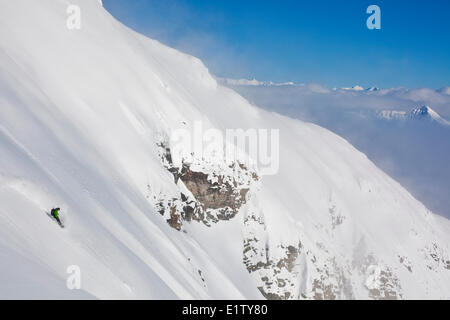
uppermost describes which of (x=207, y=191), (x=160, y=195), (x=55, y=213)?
(x=207, y=191)

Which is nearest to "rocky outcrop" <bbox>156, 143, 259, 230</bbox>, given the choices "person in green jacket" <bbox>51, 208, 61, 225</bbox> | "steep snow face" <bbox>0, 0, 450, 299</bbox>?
"steep snow face" <bbox>0, 0, 450, 299</bbox>

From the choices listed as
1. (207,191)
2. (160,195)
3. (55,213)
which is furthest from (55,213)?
(207,191)

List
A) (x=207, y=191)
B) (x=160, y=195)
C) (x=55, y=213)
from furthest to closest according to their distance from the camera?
1. (x=207, y=191)
2. (x=160, y=195)
3. (x=55, y=213)

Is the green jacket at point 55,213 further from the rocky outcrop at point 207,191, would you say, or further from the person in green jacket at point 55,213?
the rocky outcrop at point 207,191

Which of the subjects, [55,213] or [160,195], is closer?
[55,213]

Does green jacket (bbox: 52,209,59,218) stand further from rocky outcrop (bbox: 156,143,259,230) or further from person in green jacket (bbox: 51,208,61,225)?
rocky outcrop (bbox: 156,143,259,230)

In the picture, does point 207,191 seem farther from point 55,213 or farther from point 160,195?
point 55,213

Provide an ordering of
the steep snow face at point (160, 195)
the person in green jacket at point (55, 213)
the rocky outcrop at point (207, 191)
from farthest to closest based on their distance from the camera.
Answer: the rocky outcrop at point (207, 191) < the steep snow face at point (160, 195) < the person in green jacket at point (55, 213)

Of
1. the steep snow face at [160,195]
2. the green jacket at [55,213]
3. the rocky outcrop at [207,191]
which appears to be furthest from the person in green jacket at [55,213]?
the rocky outcrop at [207,191]
